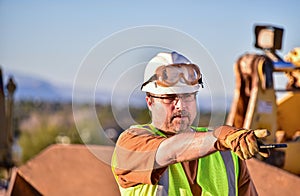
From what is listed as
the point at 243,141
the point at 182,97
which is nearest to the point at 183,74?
the point at 182,97

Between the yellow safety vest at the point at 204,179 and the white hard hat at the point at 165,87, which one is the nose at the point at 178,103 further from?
the yellow safety vest at the point at 204,179

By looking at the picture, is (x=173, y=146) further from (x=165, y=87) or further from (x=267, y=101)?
(x=267, y=101)

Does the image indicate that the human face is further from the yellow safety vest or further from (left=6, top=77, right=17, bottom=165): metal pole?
(left=6, top=77, right=17, bottom=165): metal pole

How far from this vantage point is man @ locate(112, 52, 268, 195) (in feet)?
5.46

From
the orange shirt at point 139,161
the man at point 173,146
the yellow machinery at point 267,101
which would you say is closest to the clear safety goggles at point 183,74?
the man at point 173,146

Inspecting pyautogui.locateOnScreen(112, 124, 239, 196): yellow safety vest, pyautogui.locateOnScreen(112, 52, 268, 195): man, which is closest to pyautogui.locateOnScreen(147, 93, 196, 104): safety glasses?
pyautogui.locateOnScreen(112, 52, 268, 195): man

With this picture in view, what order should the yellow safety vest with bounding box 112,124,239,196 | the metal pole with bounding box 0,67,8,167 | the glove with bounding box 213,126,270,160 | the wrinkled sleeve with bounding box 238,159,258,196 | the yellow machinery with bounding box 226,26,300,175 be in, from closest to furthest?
the glove with bounding box 213,126,270,160 → the yellow safety vest with bounding box 112,124,239,196 → the wrinkled sleeve with bounding box 238,159,258,196 → the yellow machinery with bounding box 226,26,300,175 → the metal pole with bounding box 0,67,8,167

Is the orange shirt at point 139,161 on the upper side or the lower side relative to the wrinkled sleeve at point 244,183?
upper

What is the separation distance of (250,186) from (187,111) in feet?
1.43

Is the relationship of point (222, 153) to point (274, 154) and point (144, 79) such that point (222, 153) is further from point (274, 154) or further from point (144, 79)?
point (274, 154)

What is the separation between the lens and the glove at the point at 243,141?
1.50 metres

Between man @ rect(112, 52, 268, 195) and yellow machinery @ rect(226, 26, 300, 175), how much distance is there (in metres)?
3.16

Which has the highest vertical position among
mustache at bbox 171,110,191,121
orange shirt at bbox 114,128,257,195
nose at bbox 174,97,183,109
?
nose at bbox 174,97,183,109

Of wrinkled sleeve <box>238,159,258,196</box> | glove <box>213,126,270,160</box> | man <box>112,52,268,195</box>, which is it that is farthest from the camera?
wrinkled sleeve <box>238,159,258,196</box>
